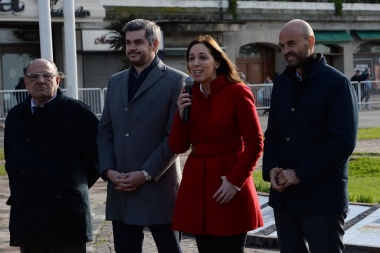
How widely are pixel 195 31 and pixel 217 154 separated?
30896 millimetres

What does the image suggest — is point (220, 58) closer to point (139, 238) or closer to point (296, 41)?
point (296, 41)

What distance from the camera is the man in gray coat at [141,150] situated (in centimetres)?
589

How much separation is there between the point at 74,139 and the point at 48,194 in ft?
1.39

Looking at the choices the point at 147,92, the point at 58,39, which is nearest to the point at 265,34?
the point at 58,39

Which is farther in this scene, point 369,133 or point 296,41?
point 369,133

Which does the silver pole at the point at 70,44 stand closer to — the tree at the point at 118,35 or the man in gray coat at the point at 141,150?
the man in gray coat at the point at 141,150

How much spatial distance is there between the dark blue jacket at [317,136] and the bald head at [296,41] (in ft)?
0.24

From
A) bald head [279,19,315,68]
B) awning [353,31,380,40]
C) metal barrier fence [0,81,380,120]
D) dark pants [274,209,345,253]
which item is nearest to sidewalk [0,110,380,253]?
dark pants [274,209,345,253]

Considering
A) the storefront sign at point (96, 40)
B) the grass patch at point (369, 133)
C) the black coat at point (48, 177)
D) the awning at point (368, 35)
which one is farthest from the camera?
the awning at point (368, 35)

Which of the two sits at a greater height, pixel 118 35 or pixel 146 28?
pixel 118 35

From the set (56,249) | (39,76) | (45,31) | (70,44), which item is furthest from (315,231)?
(70,44)

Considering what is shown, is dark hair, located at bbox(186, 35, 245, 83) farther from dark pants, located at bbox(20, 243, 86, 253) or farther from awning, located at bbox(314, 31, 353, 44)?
awning, located at bbox(314, 31, 353, 44)

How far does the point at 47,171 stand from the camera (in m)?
5.69

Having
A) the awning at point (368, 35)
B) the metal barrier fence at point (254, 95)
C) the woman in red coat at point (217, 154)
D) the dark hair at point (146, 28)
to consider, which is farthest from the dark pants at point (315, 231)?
the awning at point (368, 35)
